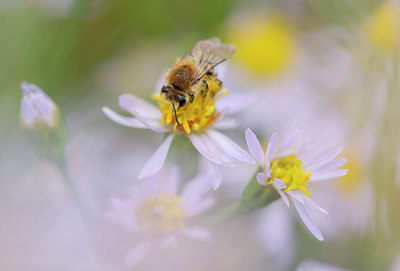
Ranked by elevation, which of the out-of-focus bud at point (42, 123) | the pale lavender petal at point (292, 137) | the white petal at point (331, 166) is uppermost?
the out-of-focus bud at point (42, 123)

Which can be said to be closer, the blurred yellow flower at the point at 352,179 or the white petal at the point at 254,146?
the white petal at the point at 254,146

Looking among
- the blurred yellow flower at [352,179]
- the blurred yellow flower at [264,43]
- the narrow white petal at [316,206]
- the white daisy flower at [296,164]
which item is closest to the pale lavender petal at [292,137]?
the white daisy flower at [296,164]

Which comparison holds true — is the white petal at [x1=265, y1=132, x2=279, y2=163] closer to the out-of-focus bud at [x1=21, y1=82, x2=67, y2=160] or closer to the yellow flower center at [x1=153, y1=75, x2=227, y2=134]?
the yellow flower center at [x1=153, y1=75, x2=227, y2=134]

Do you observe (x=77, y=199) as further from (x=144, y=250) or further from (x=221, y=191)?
(x=221, y=191)

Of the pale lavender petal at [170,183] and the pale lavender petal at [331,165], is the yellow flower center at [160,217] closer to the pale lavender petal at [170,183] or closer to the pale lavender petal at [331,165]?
the pale lavender petal at [170,183]

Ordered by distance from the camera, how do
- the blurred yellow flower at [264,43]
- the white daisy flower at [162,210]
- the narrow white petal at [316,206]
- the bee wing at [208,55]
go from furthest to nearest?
the blurred yellow flower at [264,43] → the bee wing at [208,55] → the white daisy flower at [162,210] → the narrow white petal at [316,206]

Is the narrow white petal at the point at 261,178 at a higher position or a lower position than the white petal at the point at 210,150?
lower

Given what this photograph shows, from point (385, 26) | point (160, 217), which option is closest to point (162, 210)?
point (160, 217)
